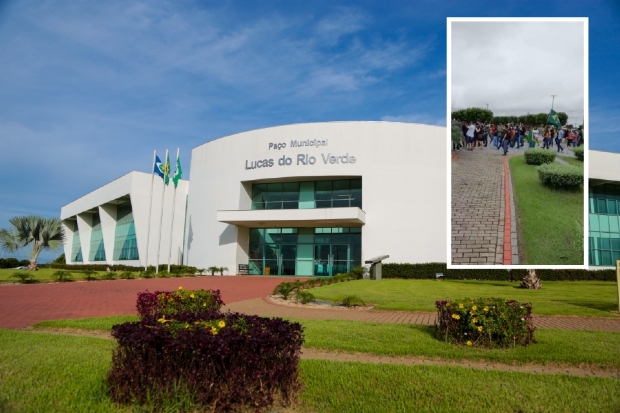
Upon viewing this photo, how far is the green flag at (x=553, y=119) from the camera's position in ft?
39.3

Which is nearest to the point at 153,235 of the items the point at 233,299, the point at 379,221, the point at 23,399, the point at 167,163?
the point at 167,163

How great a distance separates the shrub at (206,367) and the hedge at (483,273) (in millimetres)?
24170

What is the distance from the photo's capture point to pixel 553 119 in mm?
12039

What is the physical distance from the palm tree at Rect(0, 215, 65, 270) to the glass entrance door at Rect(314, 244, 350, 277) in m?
19.5

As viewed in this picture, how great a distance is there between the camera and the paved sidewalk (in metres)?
10.7

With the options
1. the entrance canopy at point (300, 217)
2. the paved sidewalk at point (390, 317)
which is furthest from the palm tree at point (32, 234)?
the paved sidewalk at point (390, 317)

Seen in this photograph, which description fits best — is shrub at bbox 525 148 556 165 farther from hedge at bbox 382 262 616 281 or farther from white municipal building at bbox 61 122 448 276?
white municipal building at bbox 61 122 448 276

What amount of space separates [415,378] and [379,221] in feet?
85.0

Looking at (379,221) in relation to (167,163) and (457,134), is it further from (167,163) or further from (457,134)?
(457,134)

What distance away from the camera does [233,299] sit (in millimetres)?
17312

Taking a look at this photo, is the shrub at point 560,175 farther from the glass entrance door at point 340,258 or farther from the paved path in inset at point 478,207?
the glass entrance door at point 340,258

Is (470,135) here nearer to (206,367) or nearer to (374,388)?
(374,388)

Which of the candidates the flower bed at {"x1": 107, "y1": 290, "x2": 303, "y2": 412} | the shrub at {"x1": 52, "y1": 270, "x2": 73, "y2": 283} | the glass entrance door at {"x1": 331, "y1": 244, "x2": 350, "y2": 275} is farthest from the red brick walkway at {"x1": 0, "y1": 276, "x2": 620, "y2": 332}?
the glass entrance door at {"x1": 331, "y1": 244, "x2": 350, "y2": 275}

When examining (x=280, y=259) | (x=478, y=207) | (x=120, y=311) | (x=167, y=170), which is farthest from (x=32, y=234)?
(x=478, y=207)
